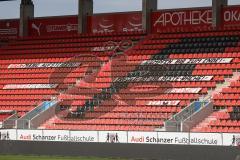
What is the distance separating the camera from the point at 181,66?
123 ft

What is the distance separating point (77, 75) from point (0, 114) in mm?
4191

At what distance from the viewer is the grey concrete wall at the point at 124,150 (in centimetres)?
2895

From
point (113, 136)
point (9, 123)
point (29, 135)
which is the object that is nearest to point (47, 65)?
point (9, 123)

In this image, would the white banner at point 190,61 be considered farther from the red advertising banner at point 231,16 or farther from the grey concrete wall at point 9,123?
the grey concrete wall at point 9,123

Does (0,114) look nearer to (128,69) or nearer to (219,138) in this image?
(128,69)

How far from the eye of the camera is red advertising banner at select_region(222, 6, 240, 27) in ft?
126

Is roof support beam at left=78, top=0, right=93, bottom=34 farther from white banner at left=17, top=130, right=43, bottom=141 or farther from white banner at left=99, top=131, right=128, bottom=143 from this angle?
white banner at left=99, top=131, right=128, bottom=143

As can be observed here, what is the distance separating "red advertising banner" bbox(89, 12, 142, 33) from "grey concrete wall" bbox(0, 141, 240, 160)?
35.3 feet

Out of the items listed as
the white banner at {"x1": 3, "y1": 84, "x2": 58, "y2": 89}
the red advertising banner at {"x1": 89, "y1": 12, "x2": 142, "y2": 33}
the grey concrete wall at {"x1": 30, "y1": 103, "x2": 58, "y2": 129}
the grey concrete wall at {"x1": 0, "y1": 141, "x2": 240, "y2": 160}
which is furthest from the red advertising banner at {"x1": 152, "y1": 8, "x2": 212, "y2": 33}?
the grey concrete wall at {"x1": 0, "y1": 141, "x2": 240, "y2": 160}

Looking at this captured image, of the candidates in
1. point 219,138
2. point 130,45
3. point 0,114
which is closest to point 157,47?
point 130,45

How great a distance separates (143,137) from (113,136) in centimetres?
125

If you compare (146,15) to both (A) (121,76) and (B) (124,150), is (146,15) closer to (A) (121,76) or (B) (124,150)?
(A) (121,76)

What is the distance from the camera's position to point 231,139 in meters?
29.0

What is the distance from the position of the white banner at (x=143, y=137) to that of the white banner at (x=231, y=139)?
3.02 metres
